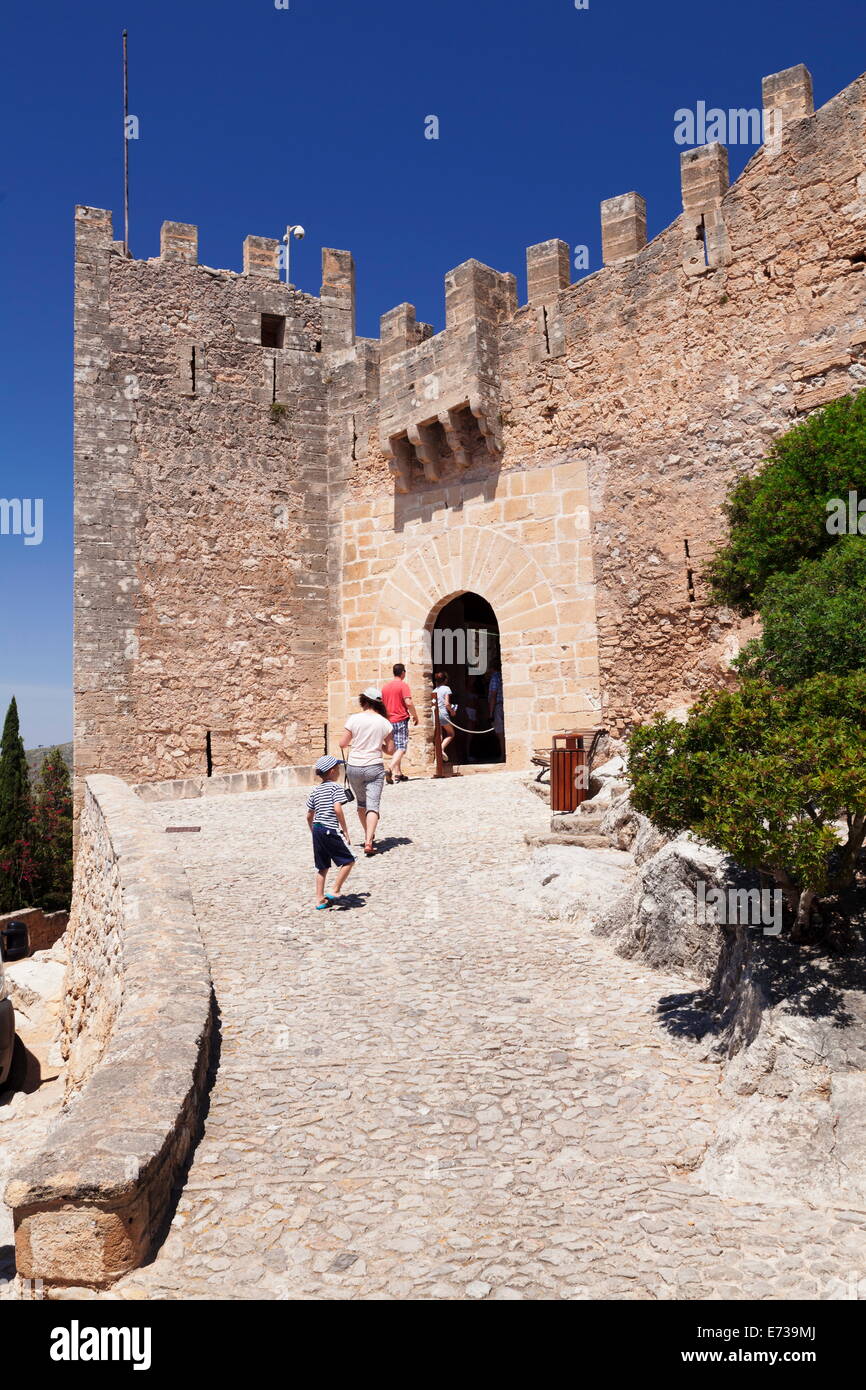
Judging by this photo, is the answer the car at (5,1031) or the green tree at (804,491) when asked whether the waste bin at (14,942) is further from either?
the green tree at (804,491)

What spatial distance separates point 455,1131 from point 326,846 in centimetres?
312

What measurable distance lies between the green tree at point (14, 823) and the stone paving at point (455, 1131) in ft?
52.3

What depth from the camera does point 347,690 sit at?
1431 centimetres

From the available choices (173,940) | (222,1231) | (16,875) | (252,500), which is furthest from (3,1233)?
(16,875)

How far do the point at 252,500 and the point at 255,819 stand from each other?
569cm

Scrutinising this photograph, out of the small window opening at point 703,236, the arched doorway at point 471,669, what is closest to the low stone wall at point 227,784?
the arched doorway at point 471,669

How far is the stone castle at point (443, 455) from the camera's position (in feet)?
33.0

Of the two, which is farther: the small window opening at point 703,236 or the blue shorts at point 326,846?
the small window opening at point 703,236

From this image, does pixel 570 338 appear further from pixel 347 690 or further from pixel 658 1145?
pixel 658 1145

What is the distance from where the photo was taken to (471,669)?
15391 mm

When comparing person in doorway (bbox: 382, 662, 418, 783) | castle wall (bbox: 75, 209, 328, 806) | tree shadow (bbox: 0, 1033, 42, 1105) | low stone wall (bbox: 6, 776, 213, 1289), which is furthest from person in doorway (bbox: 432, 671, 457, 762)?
low stone wall (bbox: 6, 776, 213, 1289)

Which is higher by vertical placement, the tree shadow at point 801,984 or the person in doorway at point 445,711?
the person in doorway at point 445,711

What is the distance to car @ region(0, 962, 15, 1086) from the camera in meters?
7.01

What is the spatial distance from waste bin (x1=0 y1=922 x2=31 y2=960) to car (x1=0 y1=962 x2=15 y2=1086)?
734 mm
